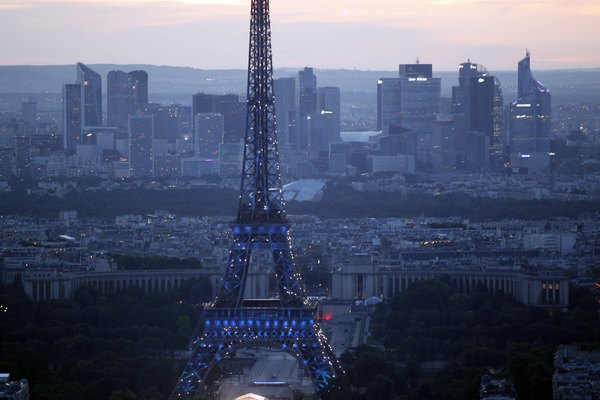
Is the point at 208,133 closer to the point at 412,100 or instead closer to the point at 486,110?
the point at 486,110

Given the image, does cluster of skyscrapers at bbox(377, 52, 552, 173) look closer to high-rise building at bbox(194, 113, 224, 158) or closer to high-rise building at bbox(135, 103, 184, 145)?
high-rise building at bbox(194, 113, 224, 158)

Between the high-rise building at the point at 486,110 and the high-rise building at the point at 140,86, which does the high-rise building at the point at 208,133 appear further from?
the high-rise building at the point at 486,110

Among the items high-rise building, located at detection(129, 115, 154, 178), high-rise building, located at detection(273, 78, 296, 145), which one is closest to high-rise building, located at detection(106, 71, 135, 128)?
high-rise building, located at detection(273, 78, 296, 145)

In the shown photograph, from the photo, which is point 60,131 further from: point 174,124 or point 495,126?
point 495,126

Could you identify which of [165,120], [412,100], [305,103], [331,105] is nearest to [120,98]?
[165,120]

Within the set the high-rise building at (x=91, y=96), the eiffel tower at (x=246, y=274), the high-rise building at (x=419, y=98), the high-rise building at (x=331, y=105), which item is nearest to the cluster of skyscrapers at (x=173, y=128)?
the high-rise building at (x=91, y=96)

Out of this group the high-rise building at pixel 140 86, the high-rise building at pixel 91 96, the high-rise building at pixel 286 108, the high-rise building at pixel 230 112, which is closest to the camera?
the high-rise building at pixel 230 112
